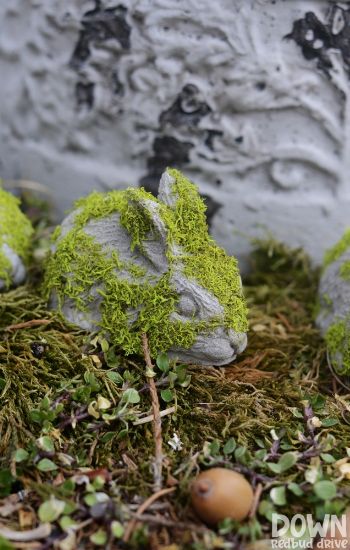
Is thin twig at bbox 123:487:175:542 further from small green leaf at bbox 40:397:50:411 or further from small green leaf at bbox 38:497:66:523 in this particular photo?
small green leaf at bbox 40:397:50:411

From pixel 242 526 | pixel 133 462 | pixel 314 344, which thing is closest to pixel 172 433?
pixel 133 462

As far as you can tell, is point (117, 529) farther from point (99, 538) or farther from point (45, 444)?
point (45, 444)

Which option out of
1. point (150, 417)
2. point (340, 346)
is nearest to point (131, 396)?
point (150, 417)

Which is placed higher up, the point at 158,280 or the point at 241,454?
the point at 158,280

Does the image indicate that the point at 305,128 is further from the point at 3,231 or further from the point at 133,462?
the point at 133,462

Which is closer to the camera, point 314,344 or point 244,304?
point 244,304
